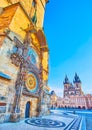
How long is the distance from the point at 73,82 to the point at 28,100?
3071 inches

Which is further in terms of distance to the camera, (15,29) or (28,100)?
(28,100)

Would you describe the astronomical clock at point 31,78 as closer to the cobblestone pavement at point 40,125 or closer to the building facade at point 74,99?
the cobblestone pavement at point 40,125

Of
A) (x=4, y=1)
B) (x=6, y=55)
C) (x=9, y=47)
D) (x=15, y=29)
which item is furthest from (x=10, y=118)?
(x=4, y=1)

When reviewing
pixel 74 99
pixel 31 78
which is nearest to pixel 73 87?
pixel 74 99

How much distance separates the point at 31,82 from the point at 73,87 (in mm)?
74105

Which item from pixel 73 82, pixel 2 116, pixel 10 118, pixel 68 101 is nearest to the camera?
pixel 2 116

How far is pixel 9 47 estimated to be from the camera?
6223mm

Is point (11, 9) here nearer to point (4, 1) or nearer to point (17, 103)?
point (4, 1)

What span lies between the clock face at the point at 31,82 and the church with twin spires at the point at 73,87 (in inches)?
2655

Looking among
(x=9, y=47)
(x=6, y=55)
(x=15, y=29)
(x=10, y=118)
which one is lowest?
(x=10, y=118)

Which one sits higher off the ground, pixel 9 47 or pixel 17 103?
pixel 9 47

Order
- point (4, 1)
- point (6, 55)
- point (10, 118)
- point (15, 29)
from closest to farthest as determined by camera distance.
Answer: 1. point (10, 118)
2. point (6, 55)
3. point (15, 29)
4. point (4, 1)

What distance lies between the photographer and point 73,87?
76812mm

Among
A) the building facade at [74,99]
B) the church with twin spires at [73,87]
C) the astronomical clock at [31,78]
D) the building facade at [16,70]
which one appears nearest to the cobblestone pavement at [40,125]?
the building facade at [16,70]
